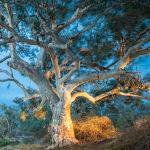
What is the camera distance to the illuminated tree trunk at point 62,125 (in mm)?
22469

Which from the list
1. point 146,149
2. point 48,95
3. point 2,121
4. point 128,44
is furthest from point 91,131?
point 2,121

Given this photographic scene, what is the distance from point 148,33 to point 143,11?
3141 mm

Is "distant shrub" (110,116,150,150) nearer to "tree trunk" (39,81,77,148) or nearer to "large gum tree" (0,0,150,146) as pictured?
"large gum tree" (0,0,150,146)

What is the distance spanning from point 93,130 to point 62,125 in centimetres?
247

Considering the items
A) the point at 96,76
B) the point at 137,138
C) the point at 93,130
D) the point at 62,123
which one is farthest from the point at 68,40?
the point at 137,138

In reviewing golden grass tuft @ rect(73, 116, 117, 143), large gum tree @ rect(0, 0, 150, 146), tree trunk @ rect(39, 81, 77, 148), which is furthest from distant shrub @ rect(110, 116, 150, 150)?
golden grass tuft @ rect(73, 116, 117, 143)

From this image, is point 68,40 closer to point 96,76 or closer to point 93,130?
point 96,76

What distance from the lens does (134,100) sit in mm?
31375

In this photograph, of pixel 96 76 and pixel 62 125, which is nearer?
pixel 96 76

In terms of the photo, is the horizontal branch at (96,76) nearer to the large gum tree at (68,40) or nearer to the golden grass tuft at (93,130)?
the large gum tree at (68,40)

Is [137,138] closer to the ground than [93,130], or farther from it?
closer to the ground

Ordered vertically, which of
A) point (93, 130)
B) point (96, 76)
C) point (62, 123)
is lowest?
point (93, 130)

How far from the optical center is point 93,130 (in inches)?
963

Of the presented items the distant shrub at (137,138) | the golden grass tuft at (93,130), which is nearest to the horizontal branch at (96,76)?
the golden grass tuft at (93,130)
